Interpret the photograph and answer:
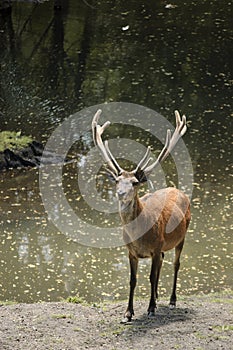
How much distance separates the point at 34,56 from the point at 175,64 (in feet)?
11.7

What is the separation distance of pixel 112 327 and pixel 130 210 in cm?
117

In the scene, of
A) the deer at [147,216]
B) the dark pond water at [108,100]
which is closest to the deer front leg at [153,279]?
the deer at [147,216]

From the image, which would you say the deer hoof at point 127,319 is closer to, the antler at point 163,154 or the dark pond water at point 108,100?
the antler at point 163,154

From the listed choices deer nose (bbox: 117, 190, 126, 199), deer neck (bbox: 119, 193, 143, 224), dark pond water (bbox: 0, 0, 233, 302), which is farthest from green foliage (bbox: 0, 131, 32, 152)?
deer nose (bbox: 117, 190, 126, 199)

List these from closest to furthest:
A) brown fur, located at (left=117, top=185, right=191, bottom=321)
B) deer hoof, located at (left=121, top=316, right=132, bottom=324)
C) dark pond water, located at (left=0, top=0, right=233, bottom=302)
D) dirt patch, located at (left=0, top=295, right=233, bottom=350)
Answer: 1. dirt patch, located at (left=0, top=295, right=233, bottom=350)
2. brown fur, located at (left=117, top=185, right=191, bottom=321)
3. deer hoof, located at (left=121, top=316, right=132, bottom=324)
4. dark pond water, located at (left=0, top=0, right=233, bottom=302)

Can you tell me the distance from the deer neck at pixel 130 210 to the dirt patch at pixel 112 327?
105 centimetres

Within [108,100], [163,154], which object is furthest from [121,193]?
[108,100]

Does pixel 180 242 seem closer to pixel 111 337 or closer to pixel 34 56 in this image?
pixel 111 337

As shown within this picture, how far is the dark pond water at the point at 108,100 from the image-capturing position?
10.8 meters

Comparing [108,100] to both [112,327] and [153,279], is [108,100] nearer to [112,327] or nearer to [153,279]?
[153,279]

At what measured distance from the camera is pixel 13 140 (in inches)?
594

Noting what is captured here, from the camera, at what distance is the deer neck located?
768 centimetres

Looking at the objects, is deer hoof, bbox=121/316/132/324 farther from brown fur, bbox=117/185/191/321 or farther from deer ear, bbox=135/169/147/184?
deer ear, bbox=135/169/147/184

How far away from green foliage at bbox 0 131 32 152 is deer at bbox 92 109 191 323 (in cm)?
641
